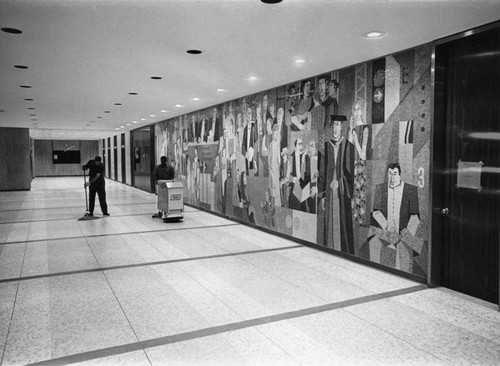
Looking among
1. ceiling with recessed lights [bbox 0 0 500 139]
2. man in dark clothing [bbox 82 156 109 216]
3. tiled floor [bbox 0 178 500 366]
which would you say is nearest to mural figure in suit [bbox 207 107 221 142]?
ceiling with recessed lights [bbox 0 0 500 139]

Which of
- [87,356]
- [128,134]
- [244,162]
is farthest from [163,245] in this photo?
[128,134]

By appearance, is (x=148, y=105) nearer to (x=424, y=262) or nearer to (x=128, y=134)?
(x=424, y=262)

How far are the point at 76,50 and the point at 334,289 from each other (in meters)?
4.53

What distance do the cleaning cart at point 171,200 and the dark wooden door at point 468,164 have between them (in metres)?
6.21

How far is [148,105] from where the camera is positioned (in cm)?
1042

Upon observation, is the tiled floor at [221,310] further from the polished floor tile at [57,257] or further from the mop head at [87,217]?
the mop head at [87,217]

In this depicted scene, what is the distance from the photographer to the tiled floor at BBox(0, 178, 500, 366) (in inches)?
120

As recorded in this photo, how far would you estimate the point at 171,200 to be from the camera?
366 inches

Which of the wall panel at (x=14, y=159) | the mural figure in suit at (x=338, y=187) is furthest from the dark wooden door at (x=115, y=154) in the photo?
the mural figure in suit at (x=338, y=187)

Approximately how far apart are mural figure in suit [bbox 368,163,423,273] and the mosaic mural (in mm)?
13

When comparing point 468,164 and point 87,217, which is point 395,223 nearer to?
point 468,164

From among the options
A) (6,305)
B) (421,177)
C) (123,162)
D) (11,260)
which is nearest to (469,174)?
(421,177)

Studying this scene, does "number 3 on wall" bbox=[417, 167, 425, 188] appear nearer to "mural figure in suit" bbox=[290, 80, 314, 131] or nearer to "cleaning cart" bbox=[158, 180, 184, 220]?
"mural figure in suit" bbox=[290, 80, 314, 131]

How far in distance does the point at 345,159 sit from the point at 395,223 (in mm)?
1326
